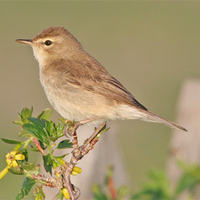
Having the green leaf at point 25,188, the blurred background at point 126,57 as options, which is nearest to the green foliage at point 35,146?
the green leaf at point 25,188

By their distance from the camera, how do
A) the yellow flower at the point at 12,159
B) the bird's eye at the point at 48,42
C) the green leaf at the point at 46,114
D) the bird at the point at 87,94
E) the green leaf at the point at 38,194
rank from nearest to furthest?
the yellow flower at the point at 12,159 → the green leaf at the point at 38,194 → the green leaf at the point at 46,114 → the bird at the point at 87,94 → the bird's eye at the point at 48,42

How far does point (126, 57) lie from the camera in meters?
13.4

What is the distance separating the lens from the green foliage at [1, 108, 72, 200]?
1.90m

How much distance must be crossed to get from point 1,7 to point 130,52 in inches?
288

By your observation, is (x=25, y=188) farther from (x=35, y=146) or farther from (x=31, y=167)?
(x=35, y=146)

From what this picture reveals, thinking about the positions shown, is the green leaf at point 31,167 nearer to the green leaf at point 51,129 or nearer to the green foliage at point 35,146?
the green foliage at point 35,146

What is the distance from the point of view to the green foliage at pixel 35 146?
1.90 m

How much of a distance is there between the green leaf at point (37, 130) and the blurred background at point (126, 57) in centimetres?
501

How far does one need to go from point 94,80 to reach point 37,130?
218 centimetres

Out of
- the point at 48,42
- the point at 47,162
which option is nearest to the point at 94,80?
the point at 48,42

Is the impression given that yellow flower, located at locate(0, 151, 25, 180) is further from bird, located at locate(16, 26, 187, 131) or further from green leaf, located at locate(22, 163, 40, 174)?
bird, located at locate(16, 26, 187, 131)

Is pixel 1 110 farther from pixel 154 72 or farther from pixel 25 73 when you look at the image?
pixel 154 72

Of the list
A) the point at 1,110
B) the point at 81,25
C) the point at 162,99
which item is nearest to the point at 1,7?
the point at 81,25

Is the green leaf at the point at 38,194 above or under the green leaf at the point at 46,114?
under
